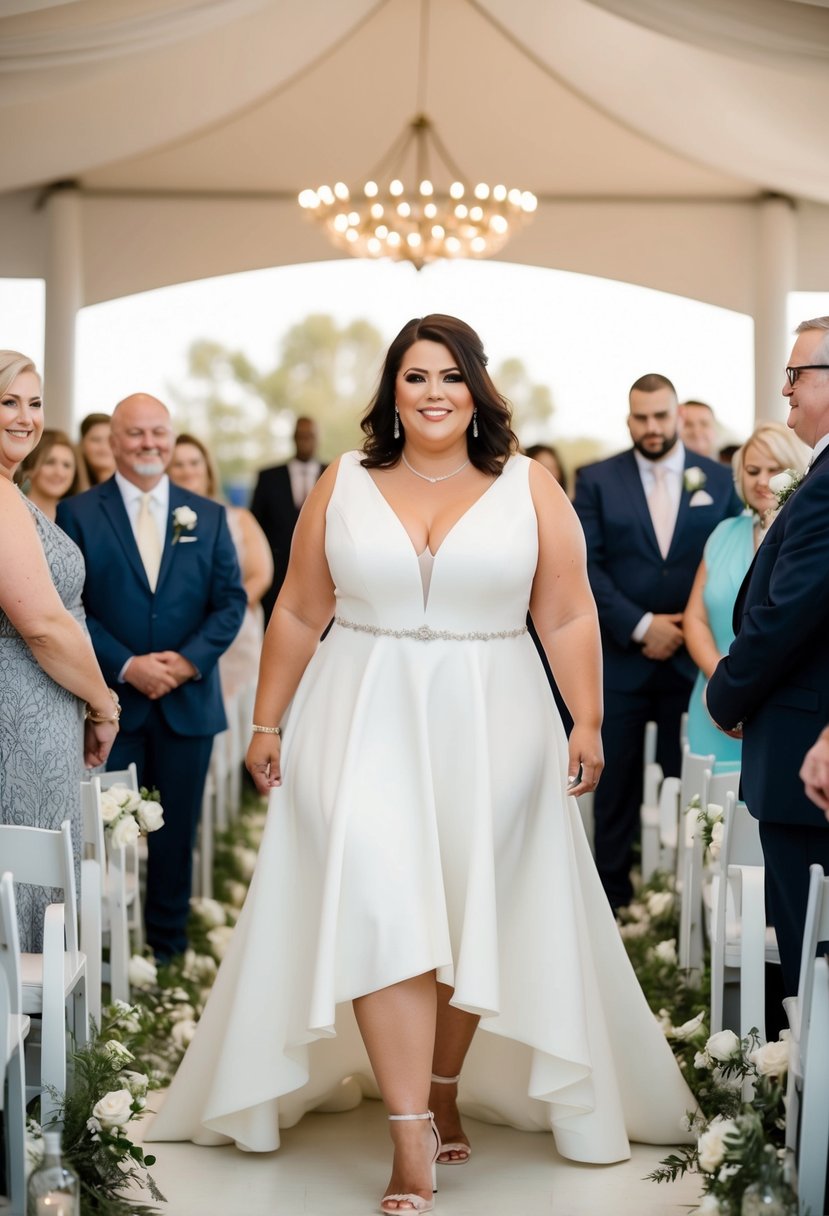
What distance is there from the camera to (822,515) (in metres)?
3.52

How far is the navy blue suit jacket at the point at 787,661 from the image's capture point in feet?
11.5

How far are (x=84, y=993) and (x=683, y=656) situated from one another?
11.0 feet

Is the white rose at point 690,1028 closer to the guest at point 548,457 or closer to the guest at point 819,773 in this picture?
the guest at point 819,773

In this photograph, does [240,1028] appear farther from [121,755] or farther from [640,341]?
[640,341]

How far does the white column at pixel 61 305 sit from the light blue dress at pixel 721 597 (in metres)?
7.47

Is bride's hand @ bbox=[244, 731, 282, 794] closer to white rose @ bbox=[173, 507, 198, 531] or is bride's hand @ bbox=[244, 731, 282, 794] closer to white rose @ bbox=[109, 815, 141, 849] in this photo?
white rose @ bbox=[109, 815, 141, 849]

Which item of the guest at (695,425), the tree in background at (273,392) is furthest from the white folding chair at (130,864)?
the tree in background at (273,392)

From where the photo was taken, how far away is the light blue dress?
588cm

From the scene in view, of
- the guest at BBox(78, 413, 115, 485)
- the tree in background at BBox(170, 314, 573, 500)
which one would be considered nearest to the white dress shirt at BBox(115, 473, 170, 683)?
the guest at BBox(78, 413, 115, 485)

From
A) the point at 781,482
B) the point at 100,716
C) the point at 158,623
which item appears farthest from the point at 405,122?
the point at 100,716

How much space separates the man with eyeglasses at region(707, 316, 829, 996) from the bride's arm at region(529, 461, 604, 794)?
1.07 feet

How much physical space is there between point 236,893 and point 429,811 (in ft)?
11.2

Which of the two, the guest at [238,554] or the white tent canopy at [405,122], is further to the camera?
the guest at [238,554]

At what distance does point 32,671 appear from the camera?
4.14m
